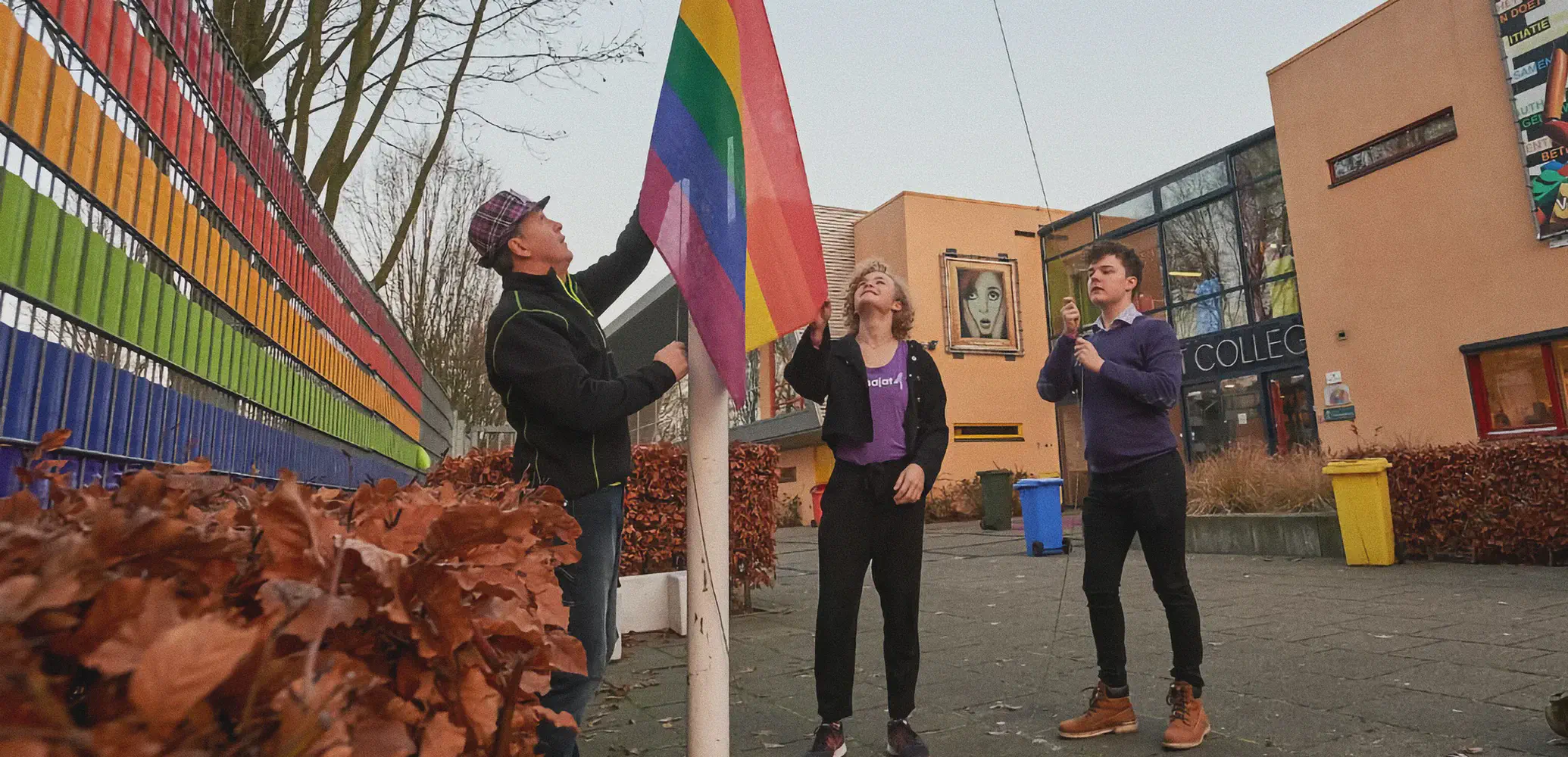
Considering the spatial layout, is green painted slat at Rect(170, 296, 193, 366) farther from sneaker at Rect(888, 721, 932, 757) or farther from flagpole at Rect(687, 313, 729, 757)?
sneaker at Rect(888, 721, 932, 757)

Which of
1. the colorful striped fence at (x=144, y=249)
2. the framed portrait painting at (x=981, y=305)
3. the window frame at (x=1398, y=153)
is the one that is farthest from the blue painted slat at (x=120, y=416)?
the framed portrait painting at (x=981, y=305)

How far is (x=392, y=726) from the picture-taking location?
0.78 metres

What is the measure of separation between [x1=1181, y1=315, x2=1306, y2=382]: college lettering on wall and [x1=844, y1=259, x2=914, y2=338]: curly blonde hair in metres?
14.6

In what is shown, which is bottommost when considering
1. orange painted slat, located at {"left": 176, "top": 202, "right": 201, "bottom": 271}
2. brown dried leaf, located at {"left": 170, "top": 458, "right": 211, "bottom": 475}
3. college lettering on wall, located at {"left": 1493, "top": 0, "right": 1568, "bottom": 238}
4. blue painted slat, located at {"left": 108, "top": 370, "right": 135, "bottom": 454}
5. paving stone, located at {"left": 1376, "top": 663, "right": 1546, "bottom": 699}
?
paving stone, located at {"left": 1376, "top": 663, "right": 1546, "bottom": 699}

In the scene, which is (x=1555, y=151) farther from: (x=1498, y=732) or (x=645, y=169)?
(x=645, y=169)

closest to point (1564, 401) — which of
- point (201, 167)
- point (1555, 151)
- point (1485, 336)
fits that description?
point (1485, 336)

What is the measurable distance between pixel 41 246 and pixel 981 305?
79.3 feet

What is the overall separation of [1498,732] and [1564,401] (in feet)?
41.2

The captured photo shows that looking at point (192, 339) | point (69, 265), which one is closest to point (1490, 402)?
point (192, 339)

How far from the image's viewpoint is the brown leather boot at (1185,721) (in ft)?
10.3

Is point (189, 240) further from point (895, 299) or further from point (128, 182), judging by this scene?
point (895, 299)

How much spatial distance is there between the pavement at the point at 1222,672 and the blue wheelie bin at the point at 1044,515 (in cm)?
333

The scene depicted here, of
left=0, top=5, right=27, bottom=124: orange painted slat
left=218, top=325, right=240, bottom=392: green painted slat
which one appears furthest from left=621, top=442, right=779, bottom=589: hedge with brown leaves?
left=0, top=5, right=27, bottom=124: orange painted slat

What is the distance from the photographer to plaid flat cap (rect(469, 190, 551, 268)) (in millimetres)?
2672
